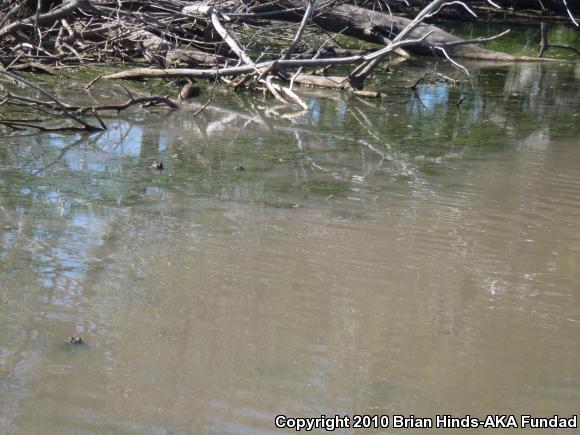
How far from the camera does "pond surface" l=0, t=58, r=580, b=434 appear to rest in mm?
3133

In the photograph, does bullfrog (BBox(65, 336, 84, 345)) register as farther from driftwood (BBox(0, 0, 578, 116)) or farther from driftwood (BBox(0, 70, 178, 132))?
driftwood (BBox(0, 0, 578, 116))

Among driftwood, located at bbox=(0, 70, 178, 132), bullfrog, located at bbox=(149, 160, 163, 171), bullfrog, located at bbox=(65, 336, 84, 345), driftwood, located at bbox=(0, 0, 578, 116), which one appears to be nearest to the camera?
bullfrog, located at bbox=(65, 336, 84, 345)

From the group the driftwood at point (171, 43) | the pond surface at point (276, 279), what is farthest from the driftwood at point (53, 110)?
the driftwood at point (171, 43)

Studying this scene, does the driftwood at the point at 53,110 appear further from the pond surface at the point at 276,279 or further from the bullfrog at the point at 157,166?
the bullfrog at the point at 157,166

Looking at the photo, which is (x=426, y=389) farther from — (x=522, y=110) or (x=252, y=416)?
(x=522, y=110)

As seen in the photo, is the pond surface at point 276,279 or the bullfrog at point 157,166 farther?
the bullfrog at point 157,166

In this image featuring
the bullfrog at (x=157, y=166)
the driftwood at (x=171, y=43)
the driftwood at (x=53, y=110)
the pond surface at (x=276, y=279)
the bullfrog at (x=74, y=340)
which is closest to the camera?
the pond surface at (x=276, y=279)

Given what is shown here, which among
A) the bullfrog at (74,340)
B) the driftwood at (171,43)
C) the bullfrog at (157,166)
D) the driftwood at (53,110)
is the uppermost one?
the driftwood at (171,43)

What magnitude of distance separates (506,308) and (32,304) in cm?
209

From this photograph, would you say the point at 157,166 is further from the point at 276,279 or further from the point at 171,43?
the point at 171,43

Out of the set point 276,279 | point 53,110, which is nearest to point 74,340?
point 276,279

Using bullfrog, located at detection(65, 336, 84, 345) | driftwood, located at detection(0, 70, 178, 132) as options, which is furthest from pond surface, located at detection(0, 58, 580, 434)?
driftwood, located at detection(0, 70, 178, 132)

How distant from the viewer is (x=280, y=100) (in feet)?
30.0

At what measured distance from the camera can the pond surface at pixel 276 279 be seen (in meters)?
3.13
